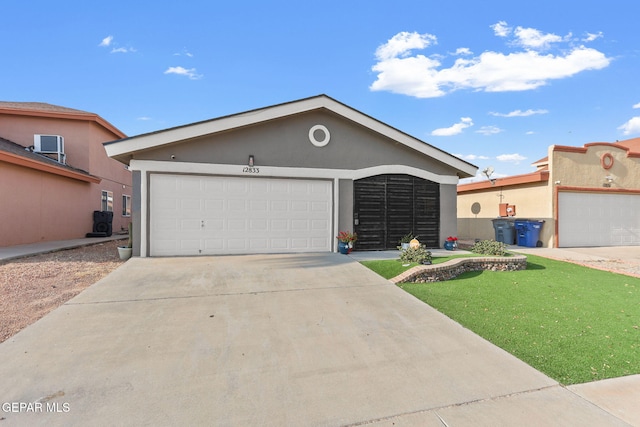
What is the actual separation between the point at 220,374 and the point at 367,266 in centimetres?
506

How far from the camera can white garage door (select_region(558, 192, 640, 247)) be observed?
40.0 ft

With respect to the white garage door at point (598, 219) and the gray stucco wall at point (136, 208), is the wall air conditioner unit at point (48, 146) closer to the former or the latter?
the gray stucco wall at point (136, 208)

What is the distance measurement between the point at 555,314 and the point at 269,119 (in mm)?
8062

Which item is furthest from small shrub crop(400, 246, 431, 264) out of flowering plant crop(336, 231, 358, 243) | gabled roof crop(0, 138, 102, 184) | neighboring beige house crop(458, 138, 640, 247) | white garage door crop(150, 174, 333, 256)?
gabled roof crop(0, 138, 102, 184)

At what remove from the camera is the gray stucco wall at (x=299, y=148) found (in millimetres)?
8750

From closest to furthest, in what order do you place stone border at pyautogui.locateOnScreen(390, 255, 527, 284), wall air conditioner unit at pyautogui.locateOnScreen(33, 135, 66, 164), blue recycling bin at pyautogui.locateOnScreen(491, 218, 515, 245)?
stone border at pyautogui.locateOnScreen(390, 255, 527, 284), blue recycling bin at pyautogui.locateOnScreen(491, 218, 515, 245), wall air conditioner unit at pyautogui.locateOnScreen(33, 135, 66, 164)

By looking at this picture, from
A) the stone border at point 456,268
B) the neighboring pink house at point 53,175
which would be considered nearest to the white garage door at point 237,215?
A: the stone border at point 456,268

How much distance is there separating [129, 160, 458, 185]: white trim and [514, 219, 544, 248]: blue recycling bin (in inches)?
165

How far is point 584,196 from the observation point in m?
12.4

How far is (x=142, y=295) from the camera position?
16.8 feet

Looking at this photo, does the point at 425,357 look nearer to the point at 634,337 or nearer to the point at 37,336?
the point at 634,337

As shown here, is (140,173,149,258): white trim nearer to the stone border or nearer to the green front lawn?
the stone border

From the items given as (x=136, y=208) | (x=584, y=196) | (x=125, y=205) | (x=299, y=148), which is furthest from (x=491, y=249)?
(x=125, y=205)

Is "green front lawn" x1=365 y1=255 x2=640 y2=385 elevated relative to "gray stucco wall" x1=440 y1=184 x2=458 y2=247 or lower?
lower
